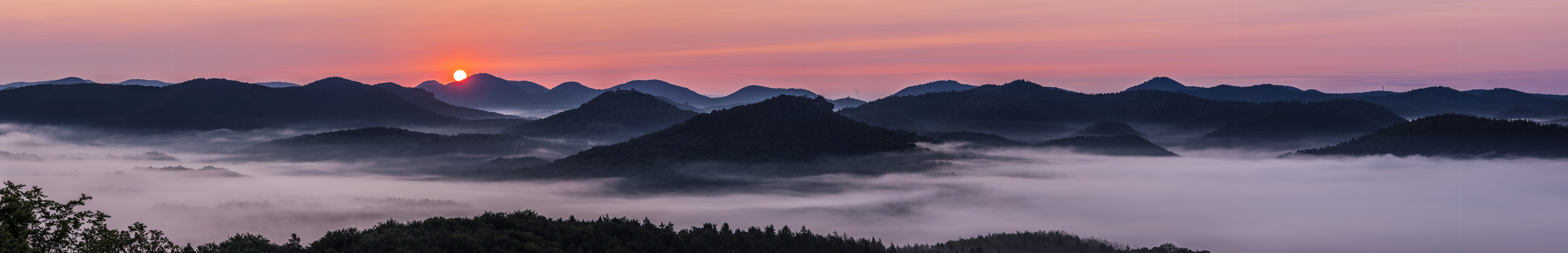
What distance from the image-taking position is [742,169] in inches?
7633

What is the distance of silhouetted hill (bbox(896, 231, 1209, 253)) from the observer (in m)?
74.7

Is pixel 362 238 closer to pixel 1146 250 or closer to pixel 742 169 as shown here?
pixel 1146 250

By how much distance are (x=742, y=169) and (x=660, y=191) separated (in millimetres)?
25229

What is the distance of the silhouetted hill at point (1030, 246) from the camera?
74.7m

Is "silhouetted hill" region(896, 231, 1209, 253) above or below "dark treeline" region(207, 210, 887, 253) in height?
below

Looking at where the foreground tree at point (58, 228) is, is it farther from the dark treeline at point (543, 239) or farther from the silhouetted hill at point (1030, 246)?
the silhouetted hill at point (1030, 246)

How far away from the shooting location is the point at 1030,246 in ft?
263

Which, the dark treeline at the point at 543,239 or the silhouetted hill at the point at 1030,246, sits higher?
the dark treeline at the point at 543,239

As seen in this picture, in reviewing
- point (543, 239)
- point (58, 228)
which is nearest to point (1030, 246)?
point (543, 239)

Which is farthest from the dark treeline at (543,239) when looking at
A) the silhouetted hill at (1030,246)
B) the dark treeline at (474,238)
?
the silhouetted hill at (1030,246)

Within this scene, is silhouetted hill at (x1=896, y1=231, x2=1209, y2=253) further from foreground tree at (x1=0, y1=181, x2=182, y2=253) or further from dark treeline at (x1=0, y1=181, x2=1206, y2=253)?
foreground tree at (x1=0, y1=181, x2=182, y2=253)

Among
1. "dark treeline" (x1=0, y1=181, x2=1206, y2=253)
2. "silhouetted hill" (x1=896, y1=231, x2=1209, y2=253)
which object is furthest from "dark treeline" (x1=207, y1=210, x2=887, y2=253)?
"silhouetted hill" (x1=896, y1=231, x2=1209, y2=253)

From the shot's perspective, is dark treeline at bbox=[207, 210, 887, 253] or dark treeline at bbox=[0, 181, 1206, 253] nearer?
dark treeline at bbox=[0, 181, 1206, 253]

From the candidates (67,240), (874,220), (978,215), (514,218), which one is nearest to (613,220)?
(514,218)
